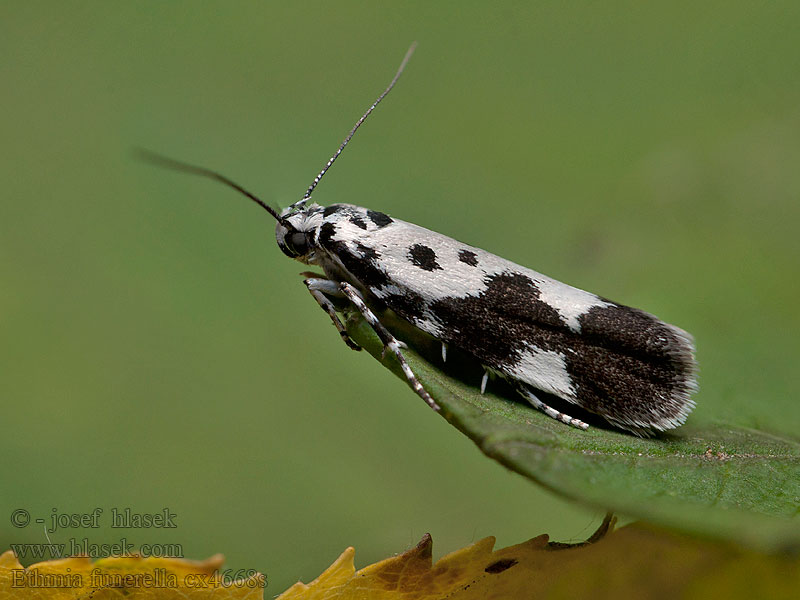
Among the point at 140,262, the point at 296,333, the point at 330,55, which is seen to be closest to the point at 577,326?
the point at 296,333

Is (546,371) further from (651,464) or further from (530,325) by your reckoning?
(651,464)

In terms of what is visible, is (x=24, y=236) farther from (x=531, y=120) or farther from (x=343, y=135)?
(x=531, y=120)

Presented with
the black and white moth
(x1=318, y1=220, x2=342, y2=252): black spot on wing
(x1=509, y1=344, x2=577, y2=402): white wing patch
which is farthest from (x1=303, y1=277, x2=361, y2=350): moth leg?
(x1=509, y1=344, x2=577, y2=402): white wing patch

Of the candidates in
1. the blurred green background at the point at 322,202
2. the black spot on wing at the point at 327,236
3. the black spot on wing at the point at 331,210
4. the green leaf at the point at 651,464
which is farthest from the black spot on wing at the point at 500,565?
the black spot on wing at the point at 331,210

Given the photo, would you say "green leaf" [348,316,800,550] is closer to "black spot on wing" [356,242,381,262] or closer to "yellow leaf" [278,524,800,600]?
"yellow leaf" [278,524,800,600]

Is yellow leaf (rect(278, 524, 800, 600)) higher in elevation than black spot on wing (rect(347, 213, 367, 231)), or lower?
lower

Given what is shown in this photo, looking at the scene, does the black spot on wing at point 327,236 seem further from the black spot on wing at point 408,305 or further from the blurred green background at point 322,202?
the blurred green background at point 322,202
